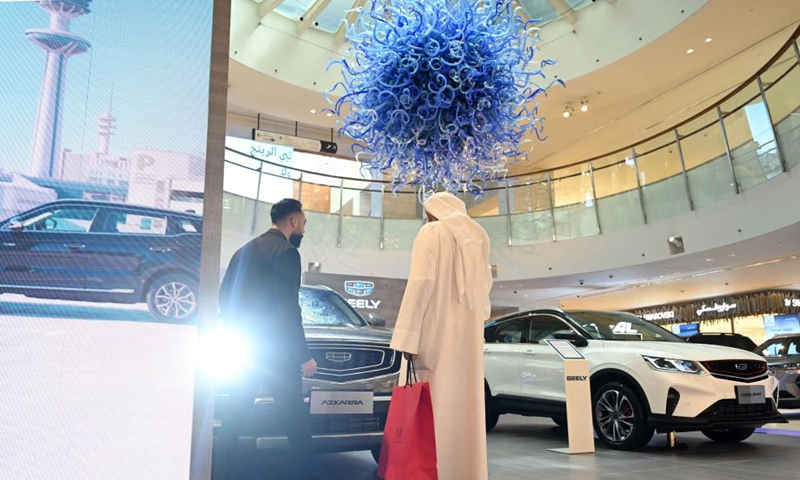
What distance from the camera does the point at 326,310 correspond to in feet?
14.3

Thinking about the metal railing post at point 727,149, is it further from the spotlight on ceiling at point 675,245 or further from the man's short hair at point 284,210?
the man's short hair at point 284,210

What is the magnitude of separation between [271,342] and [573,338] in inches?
149

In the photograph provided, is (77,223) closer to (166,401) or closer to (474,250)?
(166,401)

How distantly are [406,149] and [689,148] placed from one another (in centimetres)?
897

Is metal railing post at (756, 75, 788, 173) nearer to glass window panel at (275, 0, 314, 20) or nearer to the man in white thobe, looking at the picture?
the man in white thobe

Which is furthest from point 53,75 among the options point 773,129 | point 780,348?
point 780,348

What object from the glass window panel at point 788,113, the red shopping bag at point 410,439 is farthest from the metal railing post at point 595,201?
the red shopping bag at point 410,439

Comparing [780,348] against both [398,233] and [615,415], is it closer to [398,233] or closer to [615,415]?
[615,415]

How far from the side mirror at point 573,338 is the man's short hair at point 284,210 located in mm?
3602

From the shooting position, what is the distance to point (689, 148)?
1034 cm

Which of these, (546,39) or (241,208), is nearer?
(241,208)

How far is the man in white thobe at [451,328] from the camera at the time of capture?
107 inches

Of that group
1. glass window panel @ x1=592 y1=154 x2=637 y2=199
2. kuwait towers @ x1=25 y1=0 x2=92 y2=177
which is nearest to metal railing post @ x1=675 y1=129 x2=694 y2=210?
glass window panel @ x1=592 y1=154 x2=637 y2=199

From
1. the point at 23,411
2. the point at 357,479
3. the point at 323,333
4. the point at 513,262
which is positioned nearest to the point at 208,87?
the point at 23,411
